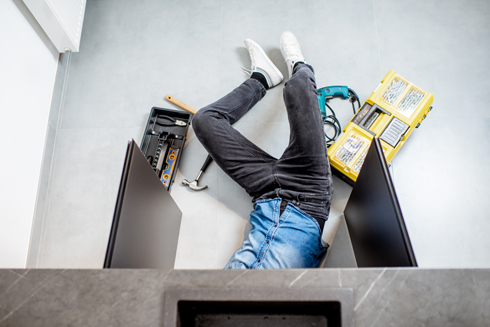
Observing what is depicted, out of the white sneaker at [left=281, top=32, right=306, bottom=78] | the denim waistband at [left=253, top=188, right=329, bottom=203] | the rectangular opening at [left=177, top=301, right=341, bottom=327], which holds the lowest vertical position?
the rectangular opening at [left=177, top=301, right=341, bottom=327]

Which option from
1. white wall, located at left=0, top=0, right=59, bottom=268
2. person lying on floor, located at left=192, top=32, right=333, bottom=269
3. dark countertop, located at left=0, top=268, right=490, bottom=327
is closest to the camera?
dark countertop, located at left=0, top=268, right=490, bottom=327

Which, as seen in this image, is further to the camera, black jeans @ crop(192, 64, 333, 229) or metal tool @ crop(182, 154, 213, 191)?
metal tool @ crop(182, 154, 213, 191)

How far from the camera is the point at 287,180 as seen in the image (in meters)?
1.23

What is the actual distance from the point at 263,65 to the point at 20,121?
120 cm

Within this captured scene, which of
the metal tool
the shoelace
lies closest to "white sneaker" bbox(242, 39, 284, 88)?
the shoelace

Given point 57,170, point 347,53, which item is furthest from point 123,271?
point 347,53

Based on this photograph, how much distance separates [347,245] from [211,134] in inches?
31.2

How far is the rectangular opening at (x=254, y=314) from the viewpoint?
812mm

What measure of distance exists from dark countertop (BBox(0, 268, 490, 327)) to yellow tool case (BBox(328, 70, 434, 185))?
673 mm

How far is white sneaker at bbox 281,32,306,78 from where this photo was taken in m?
1.56

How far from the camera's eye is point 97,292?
76 centimetres

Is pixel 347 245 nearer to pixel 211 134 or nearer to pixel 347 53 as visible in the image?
pixel 211 134

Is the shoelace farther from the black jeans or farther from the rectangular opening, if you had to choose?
the rectangular opening

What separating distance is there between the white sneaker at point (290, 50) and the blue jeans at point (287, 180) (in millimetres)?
221
